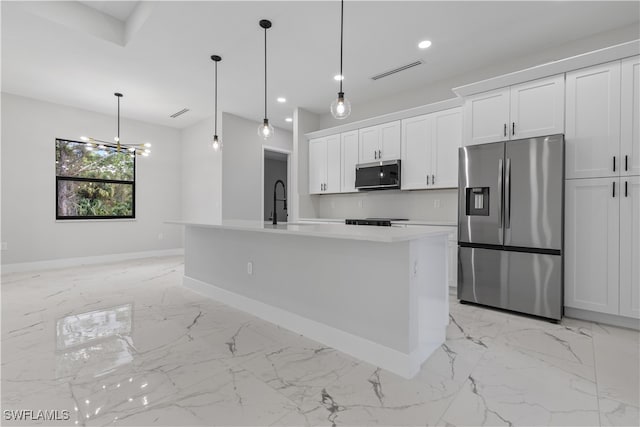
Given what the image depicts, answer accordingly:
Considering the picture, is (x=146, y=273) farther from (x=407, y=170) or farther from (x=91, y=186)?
(x=407, y=170)

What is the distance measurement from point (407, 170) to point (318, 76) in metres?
1.82

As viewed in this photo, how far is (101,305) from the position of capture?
3.15 m

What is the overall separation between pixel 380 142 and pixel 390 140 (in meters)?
0.17

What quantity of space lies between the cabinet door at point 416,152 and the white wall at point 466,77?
1.43 feet

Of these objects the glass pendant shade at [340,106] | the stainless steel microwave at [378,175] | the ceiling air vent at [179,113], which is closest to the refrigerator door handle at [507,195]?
the stainless steel microwave at [378,175]

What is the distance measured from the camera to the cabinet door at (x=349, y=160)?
4.86 meters

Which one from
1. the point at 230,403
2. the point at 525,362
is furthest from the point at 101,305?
the point at 525,362

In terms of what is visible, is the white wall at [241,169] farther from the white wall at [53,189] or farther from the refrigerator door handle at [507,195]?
the refrigerator door handle at [507,195]

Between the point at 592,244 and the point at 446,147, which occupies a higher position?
the point at 446,147

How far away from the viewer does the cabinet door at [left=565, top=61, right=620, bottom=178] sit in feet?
8.59

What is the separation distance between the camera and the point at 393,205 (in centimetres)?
472

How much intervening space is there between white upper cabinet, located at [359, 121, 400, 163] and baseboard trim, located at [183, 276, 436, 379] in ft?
9.38

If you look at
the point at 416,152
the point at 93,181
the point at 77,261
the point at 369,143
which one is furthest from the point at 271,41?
the point at 77,261

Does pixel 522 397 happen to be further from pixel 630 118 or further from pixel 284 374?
pixel 630 118
